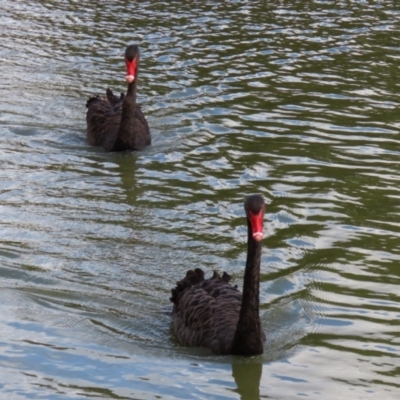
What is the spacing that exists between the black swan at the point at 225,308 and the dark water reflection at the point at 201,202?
0.13 m

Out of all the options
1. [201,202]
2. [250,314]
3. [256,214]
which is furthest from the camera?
[201,202]

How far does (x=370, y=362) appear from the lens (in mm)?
7613

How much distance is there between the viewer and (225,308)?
323 inches

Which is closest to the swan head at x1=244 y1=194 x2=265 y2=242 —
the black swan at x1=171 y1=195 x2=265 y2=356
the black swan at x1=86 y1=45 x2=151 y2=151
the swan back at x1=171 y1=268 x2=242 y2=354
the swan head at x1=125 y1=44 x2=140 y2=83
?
the black swan at x1=171 y1=195 x2=265 y2=356

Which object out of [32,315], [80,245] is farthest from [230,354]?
[80,245]

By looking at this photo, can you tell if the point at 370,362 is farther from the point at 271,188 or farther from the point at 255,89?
the point at 255,89

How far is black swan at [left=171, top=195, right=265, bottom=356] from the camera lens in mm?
7633

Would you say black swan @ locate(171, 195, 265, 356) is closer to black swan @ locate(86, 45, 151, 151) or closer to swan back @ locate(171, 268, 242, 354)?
swan back @ locate(171, 268, 242, 354)

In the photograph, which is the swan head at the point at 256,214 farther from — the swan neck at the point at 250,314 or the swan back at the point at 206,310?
the swan back at the point at 206,310

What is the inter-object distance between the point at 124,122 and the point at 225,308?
5.08 m

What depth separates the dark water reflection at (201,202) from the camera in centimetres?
756

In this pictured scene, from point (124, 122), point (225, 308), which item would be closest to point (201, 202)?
point (124, 122)

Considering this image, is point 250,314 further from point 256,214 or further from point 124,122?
point 124,122

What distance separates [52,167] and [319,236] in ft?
11.1
